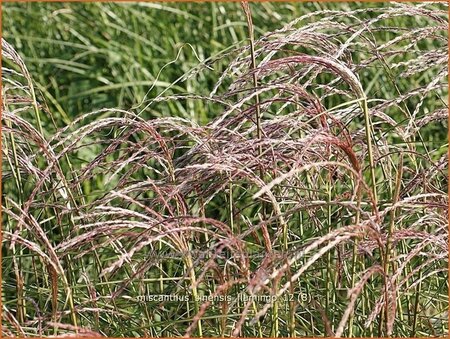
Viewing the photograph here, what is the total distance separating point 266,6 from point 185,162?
105 inches

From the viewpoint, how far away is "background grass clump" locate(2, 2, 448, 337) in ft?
5.48

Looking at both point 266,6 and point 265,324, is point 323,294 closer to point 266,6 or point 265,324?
point 265,324

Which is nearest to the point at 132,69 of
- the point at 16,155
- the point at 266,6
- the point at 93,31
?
the point at 93,31

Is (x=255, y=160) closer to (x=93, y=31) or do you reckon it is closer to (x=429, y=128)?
(x=429, y=128)

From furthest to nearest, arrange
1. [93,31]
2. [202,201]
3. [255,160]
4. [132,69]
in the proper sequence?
[93,31], [132,69], [202,201], [255,160]

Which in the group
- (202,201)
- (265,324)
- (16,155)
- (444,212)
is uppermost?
(16,155)

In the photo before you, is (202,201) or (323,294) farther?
(323,294)

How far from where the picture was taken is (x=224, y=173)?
192cm

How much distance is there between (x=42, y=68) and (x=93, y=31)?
315 mm

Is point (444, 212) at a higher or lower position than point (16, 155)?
lower

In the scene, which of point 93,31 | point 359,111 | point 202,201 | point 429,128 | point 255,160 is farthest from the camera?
point 93,31

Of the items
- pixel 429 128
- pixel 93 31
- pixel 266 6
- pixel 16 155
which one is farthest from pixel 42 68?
pixel 16 155

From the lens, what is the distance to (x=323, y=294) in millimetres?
2131

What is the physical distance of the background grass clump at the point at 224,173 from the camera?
167 cm
